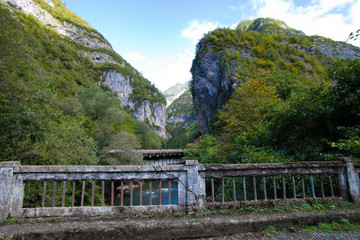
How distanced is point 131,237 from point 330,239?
148 inches

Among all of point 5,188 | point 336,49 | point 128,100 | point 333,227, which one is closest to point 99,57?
point 128,100

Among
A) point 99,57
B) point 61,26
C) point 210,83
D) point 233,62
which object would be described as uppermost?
point 61,26

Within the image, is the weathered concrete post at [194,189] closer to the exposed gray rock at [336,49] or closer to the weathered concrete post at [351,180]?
the weathered concrete post at [351,180]

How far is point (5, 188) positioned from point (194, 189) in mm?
4087

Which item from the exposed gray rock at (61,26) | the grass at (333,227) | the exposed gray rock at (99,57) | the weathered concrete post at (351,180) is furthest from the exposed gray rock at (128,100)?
the grass at (333,227)

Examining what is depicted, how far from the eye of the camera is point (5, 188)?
12.5ft

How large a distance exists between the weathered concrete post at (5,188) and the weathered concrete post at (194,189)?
12.6 feet

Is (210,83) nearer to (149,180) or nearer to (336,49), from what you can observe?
(149,180)

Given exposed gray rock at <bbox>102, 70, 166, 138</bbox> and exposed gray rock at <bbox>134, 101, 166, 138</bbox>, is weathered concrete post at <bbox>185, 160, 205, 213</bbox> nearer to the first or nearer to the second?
exposed gray rock at <bbox>102, 70, 166, 138</bbox>

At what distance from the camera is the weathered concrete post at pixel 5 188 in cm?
376

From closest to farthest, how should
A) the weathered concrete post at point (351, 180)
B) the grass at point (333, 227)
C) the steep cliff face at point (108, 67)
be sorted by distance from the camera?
1. the grass at point (333, 227)
2. the weathered concrete post at point (351, 180)
3. the steep cliff face at point (108, 67)

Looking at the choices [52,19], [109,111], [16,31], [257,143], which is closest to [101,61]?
[52,19]

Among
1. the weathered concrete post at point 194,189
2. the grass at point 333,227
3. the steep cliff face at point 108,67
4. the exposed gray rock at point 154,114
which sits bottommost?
the grass at point 333,227

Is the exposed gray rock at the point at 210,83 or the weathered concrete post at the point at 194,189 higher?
the exposed gray rock at the point at 210,83
